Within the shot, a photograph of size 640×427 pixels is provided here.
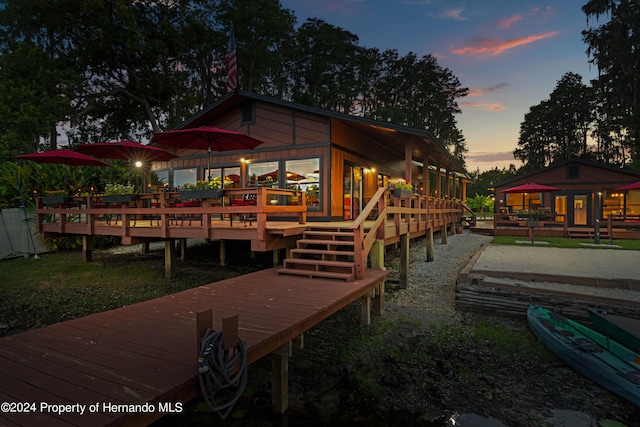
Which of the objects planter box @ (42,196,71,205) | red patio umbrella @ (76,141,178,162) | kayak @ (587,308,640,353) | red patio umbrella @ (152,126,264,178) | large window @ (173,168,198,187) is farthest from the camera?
large window @ (173,168,198,187)


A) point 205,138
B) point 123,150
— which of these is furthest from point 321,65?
point 205,138

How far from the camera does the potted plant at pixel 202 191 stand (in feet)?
23.7

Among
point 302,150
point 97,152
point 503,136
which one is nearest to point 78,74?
point 97,152

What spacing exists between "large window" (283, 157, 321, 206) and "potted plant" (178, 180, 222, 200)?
404 cm

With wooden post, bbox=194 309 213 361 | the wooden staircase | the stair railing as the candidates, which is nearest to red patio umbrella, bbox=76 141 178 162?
the wooden staircase

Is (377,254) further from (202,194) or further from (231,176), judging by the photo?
(231,176)

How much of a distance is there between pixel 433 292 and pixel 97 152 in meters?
A: 10.3

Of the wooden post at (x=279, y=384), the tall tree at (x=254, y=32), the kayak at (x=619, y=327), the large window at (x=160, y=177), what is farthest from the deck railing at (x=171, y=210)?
the tall tree at (x=254, y=32)

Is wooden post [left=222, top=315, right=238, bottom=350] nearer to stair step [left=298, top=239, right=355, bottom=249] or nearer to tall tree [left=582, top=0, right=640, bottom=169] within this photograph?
stair step [left=298, top=239, right=355, bottom=249]

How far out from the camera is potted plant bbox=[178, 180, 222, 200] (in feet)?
23.7

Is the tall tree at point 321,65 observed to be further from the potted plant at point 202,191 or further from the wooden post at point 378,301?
the wooden post at point 378,301

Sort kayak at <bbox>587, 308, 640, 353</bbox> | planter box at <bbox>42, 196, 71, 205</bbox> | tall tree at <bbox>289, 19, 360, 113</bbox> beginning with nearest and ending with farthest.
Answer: kayak at <bbox>587, 308, 640, 353</bbox>
planter box at <bbox>42, 196, 71, 205</bbox>
tall tree at <bbox>289, 19, 360, 113</bbox>

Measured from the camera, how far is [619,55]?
28.4 metres

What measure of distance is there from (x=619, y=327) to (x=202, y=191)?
7485 mm
